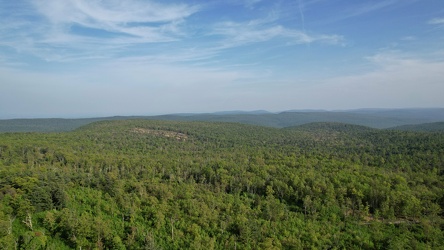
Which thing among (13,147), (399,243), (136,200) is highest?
(13,147)

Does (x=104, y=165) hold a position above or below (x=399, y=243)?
above

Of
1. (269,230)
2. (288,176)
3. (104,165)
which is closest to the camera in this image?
(269,230)

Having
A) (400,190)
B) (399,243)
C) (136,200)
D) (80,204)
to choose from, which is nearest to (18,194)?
(80,204)

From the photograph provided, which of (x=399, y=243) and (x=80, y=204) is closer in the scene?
(x=399, y=243)

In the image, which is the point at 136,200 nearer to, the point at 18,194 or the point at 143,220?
the point at 143,220

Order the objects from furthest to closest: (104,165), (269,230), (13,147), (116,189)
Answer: (13,147)
(104,165)
(116,189)
(269,230)

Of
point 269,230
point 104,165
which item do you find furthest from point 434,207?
point 104,165
